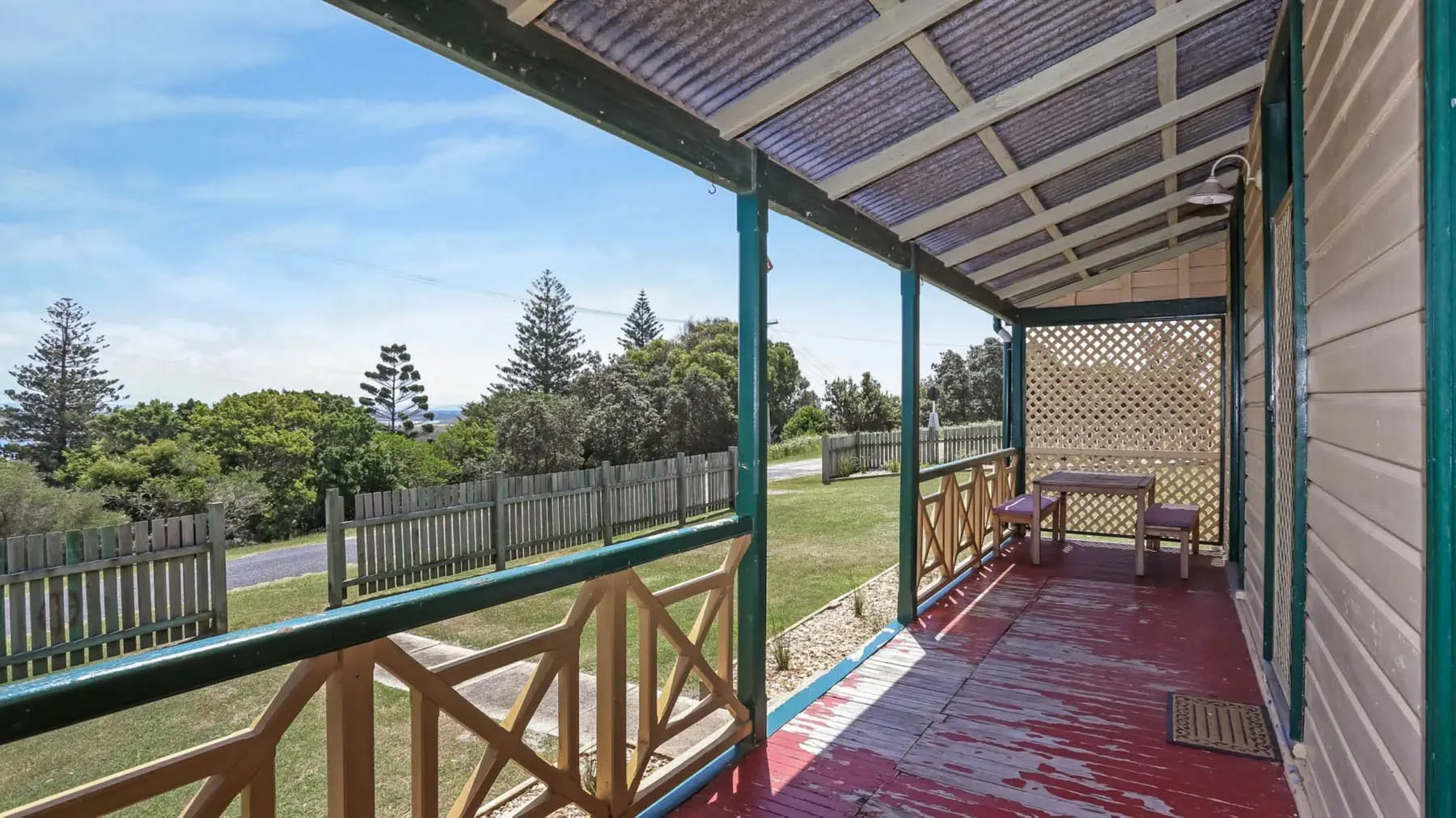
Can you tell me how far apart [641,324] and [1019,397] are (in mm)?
38530

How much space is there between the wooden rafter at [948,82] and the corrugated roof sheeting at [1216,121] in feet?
3.10

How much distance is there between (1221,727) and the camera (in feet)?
9.46

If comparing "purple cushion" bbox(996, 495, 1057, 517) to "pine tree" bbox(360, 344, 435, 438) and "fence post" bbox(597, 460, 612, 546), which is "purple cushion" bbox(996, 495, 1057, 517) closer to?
"fence post" bbox(597, 460, 612, 546)

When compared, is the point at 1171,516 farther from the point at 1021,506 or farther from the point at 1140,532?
the point at 1021,506

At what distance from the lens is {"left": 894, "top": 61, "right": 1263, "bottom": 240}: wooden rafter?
3100mm

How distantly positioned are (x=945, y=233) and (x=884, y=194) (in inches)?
37.4

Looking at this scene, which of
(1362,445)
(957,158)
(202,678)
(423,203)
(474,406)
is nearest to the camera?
(202,678)

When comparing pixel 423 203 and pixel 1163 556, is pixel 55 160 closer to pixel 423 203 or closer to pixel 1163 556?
pixel 423 203

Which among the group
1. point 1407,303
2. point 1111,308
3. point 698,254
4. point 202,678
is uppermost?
point 698,254

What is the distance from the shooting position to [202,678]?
1203mm

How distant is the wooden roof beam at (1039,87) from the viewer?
93.7 inches

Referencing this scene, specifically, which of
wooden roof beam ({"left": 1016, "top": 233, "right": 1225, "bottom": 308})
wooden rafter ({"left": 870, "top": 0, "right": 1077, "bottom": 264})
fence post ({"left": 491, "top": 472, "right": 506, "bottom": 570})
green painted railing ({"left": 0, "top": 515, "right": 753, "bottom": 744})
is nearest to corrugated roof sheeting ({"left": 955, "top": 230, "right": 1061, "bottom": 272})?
wooden rafter ({"left": 870, "top": 0, "right": 1077, "bottom": 264})

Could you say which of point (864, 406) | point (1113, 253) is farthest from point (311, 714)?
point (864, 406)

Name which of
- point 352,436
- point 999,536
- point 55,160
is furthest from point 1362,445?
point 55,160
